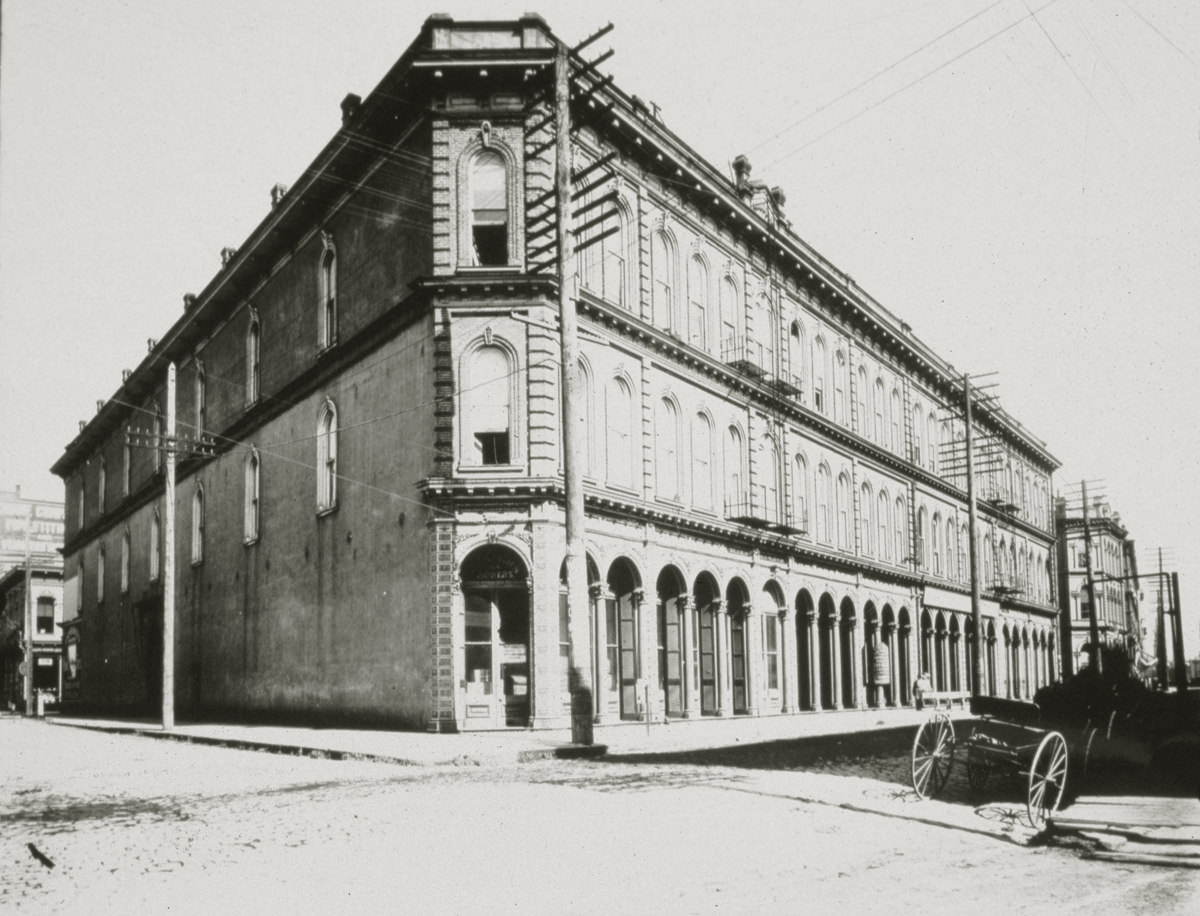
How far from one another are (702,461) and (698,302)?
13.7 ft

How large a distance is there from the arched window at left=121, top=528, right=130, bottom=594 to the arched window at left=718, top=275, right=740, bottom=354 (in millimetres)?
30097

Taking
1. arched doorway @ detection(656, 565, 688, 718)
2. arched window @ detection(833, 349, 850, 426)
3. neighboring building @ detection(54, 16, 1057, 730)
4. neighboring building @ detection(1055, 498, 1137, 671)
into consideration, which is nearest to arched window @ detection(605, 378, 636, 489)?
neighboring building @ detection(54, 16, 1057, 730)

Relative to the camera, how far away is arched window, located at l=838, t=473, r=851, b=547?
38.7 m

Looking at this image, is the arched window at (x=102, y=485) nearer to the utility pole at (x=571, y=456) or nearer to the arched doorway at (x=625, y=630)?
the arched doorway at (x=625, y=630)

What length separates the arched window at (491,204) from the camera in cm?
2375

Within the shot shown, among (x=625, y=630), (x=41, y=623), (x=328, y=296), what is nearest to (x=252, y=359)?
(x=328, y=296)

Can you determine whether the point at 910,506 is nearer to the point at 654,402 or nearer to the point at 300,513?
the point at 654,402

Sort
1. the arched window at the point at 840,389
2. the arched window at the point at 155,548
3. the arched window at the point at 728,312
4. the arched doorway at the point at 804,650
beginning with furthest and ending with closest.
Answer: the arched window at the point at 155,548, the arched window at the point at 840,389, the arched doorway at the point at 804,650, the arched window at the point at 728,312

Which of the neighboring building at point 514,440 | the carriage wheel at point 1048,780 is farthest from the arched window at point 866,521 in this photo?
the carriage wheel at point 1048,780

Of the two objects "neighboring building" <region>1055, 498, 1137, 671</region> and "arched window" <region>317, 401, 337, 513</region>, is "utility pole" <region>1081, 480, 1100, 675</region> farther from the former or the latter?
"arched window" <region>317, 401, 337, 513</region>

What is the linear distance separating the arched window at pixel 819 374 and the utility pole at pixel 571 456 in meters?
20.8

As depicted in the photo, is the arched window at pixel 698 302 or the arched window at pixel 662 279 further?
the arched window at pixel 698 302

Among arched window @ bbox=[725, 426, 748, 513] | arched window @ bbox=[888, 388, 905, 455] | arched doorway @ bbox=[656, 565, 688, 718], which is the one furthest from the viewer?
arched window @ bbox=[888, 388, 905, 455]

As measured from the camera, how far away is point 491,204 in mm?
23781
